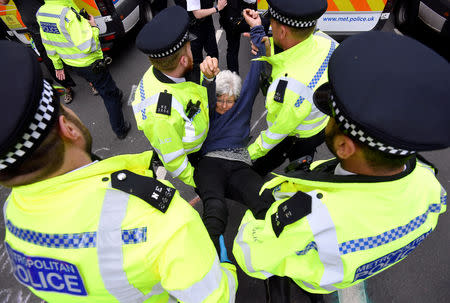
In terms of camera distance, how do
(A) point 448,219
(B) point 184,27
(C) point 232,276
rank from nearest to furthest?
1. (C) point 232,276
2. (B) point 184,27
3. (A) point 448,219

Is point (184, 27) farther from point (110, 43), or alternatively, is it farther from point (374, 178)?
point (110, 43)

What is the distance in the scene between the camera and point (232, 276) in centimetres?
146

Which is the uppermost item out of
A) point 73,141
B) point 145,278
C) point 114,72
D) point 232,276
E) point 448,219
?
point 73,141

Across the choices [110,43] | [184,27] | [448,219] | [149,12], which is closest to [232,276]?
[184,27]

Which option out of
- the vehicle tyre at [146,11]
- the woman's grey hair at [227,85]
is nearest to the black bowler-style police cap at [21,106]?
the woman's grey hair at [227,85]

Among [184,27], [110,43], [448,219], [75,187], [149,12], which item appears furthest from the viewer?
[149,12]

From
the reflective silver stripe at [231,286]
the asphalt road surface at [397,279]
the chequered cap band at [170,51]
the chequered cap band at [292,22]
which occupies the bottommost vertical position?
the asphalt road surface at [397,279]

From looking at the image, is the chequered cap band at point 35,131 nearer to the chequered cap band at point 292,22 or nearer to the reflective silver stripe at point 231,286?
the reflective silver stripe at point 231,286

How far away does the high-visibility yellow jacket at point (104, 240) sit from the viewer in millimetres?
1021

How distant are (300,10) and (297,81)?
0.47m

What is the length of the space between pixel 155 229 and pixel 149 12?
529 cm

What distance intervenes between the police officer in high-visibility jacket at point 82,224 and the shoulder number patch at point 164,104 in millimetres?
719

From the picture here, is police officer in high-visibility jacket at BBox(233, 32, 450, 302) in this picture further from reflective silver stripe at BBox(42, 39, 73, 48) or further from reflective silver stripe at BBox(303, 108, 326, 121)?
reflective silver stripe at BBox(42, 39, 73, 48)

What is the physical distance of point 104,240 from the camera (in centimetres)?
103
